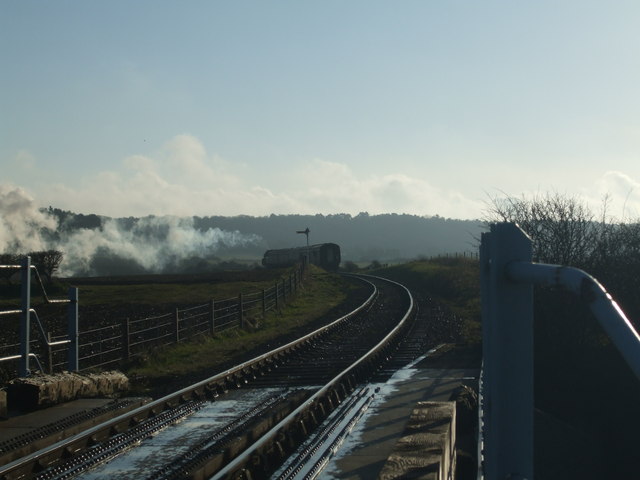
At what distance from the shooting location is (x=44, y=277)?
4209 cm

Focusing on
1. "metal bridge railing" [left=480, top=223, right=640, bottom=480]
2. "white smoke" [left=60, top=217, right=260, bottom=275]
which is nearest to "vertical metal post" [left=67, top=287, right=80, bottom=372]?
"metal bridge railing" [left=480, top=223, right=640, bottom=480]

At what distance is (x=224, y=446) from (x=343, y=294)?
107 ft

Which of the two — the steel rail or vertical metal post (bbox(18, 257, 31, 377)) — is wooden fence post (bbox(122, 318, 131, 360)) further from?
vertical metal post (bbox(18, 257, 31, 377))

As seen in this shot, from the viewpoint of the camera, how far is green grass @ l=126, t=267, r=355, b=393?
52.1ft

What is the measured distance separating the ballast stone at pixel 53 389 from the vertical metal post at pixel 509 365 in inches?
371

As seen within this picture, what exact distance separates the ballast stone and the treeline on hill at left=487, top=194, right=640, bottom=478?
7786 mm

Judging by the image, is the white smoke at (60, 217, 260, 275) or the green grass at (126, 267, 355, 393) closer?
the green grass at (126, 267, 355, 393)

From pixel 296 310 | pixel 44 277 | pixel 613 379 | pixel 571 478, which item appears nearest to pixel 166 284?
pixel 44 277

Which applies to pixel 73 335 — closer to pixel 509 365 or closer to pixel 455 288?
pixel 509 365

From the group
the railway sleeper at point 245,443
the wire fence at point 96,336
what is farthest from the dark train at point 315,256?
the railway sleeper at point 245,443

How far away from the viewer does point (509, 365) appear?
2.21m

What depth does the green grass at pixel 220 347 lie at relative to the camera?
15.9 meters

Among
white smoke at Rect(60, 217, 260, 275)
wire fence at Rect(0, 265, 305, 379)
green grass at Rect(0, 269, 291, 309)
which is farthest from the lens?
white smoke at Rect(60, 217, 260, 275)

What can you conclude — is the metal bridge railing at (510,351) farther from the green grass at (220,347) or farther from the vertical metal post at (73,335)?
the green grass at (220,347)
